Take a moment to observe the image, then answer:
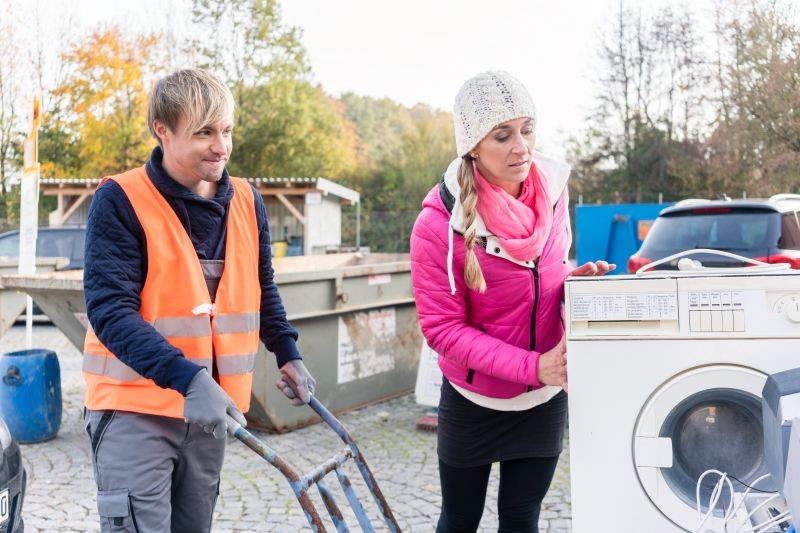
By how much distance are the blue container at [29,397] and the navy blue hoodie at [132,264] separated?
13.8 ft

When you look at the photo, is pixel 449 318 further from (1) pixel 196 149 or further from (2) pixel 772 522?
(2) pixel 772 522

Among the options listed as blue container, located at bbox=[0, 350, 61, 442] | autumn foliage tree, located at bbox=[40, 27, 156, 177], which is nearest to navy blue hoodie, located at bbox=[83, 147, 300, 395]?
blue container, located at bbox=[0, 350, 61, 442]

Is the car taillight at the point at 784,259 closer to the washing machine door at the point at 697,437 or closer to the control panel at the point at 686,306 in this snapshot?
the washing machine door at the point at 697,437

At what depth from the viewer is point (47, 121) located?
2753cm

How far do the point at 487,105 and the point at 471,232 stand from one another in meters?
0.41

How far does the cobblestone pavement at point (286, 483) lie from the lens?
4.32m

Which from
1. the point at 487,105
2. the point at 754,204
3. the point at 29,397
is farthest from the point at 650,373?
the point at 754,204

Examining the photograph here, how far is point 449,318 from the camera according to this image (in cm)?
247

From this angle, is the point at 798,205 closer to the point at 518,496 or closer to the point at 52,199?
the point at 518,496

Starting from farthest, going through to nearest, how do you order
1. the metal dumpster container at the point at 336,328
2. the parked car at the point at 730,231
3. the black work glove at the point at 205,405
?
the parked car at the point at 730,231 → the metal dumpster container at the point at 336,328 → the black work glove at the point at 205,405

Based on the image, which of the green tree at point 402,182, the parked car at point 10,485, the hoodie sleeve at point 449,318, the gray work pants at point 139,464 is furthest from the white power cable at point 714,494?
the green tree at point 402,182

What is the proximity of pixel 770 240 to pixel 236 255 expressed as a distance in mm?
5587

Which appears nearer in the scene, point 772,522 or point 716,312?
point 772,522

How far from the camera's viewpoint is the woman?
243 cm
